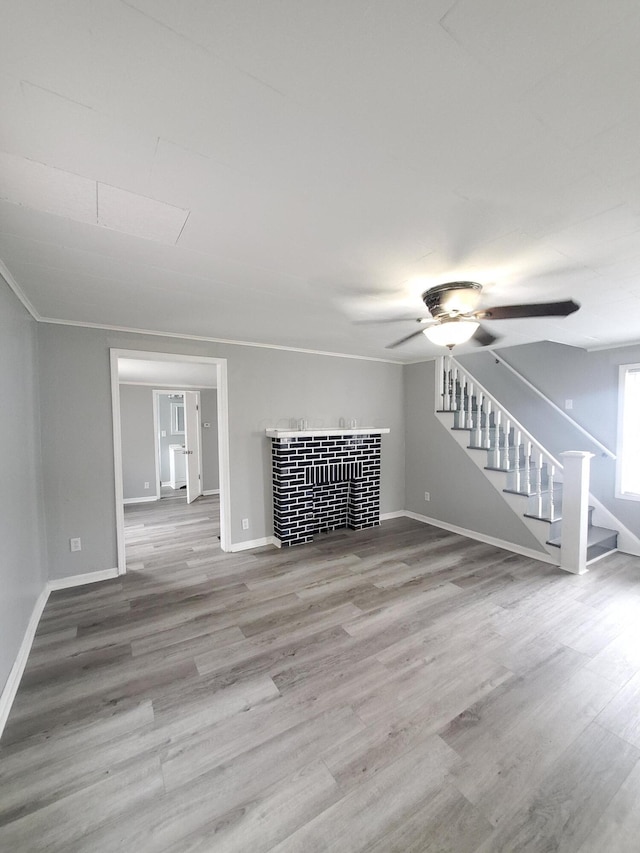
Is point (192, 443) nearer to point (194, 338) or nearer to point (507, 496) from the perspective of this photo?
point (194, 338)

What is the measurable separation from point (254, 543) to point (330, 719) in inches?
96.3

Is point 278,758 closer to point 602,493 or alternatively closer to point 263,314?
point 263,314

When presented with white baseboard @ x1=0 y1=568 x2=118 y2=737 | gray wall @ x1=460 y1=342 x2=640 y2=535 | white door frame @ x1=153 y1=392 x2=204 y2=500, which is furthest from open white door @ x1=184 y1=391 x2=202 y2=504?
gray wall @ x1=460 y1=342 x2=640 y2=535

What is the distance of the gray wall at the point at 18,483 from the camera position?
6.35 ft

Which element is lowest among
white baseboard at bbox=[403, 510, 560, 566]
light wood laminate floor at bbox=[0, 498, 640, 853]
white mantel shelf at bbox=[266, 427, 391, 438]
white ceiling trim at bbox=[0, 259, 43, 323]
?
light wood laminate floor at bbox=[0, 498, 640, 853]

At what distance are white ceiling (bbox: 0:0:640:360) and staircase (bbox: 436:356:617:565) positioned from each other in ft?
7.40

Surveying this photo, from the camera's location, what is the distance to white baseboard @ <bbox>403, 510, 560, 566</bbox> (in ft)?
11.9

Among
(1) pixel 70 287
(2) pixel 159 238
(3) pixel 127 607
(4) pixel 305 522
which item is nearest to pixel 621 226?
(2) pixel 159 238

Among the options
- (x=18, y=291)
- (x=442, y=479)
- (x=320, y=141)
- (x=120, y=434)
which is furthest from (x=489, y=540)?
(x=18, y=291)

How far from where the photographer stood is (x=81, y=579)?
10.4 feet

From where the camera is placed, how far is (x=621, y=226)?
1527 millimetres

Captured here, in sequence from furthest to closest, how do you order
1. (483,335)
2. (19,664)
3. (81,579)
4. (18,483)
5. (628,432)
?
(628,432), (81,579), (483,335), (18,483), (19,664)

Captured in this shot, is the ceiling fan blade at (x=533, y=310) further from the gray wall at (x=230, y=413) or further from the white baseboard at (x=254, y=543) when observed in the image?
the white baseboard at (x=254, y=543)

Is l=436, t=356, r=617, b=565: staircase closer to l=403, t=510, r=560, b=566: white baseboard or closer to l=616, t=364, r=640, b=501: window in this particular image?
l=403, t=510, r=560, b=566: white baseboard
